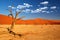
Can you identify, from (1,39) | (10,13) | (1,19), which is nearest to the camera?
(1,39)

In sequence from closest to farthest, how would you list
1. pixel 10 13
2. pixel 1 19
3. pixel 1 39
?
1. pixel 1 39
2. pixel 10 13
3. pixel 1 19

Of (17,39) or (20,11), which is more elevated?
(20,11)

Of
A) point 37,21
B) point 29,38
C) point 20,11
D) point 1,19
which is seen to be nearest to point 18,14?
point 20,11

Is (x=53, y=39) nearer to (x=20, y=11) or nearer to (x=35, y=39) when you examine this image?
(x=35, y=39)

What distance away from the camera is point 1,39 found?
809 cm

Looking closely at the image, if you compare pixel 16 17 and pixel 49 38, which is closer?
pixel 49 38

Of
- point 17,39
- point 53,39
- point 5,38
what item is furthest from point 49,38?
point 5,38

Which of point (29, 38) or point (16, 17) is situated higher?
point (16, 17)

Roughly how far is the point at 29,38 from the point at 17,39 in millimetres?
635

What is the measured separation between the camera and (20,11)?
10.4 m

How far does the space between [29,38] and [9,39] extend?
1048mm

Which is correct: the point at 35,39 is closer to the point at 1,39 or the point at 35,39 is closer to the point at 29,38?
the point at 29,38

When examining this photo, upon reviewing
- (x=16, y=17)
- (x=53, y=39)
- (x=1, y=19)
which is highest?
(x=1, y=19)

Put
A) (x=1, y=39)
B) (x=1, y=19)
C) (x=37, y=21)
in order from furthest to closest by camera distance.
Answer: (x=37, y=21), (x=1, y=19), (x=1, y=39)
